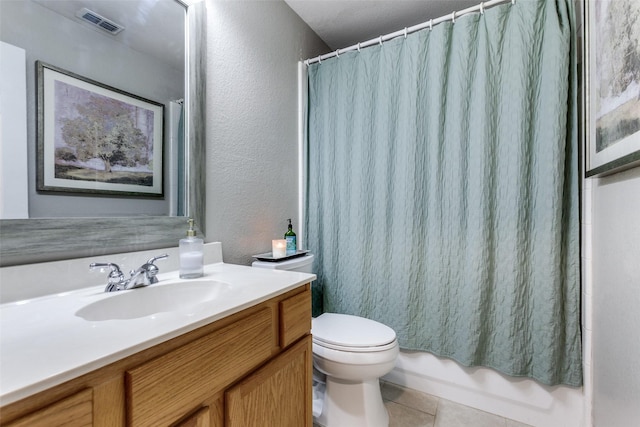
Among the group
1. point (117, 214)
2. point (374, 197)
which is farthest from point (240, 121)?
point (374, 197)

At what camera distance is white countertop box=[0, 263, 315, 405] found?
16.8 inches

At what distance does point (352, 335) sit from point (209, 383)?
81cm

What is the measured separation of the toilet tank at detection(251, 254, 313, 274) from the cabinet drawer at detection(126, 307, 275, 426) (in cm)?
61

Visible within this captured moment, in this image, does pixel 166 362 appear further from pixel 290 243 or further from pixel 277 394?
pixel 290 243

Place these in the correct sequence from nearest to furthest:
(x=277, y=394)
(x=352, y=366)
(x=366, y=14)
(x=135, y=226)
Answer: (x=277, y=394) < (x=135, y=226) < (x=352, y=366) < (x=366, y=14)

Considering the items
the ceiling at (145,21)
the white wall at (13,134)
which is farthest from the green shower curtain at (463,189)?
the white wall at (13,134)

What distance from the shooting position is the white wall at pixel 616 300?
847 mm

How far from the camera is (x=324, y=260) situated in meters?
1.91

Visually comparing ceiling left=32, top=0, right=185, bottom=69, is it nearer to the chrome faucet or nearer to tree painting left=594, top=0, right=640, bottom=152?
the chrome faucet

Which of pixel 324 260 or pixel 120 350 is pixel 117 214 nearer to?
pixel 120 350

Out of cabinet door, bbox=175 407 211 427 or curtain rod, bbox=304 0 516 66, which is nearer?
cabinet door, bbox=175 407 211 427

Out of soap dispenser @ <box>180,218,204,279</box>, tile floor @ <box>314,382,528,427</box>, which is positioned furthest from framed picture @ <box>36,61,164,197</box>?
tile floor @ <box>314,382,528,427</box>

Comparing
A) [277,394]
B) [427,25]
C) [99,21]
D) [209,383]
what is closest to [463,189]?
[427,25]

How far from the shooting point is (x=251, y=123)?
5.05ft
